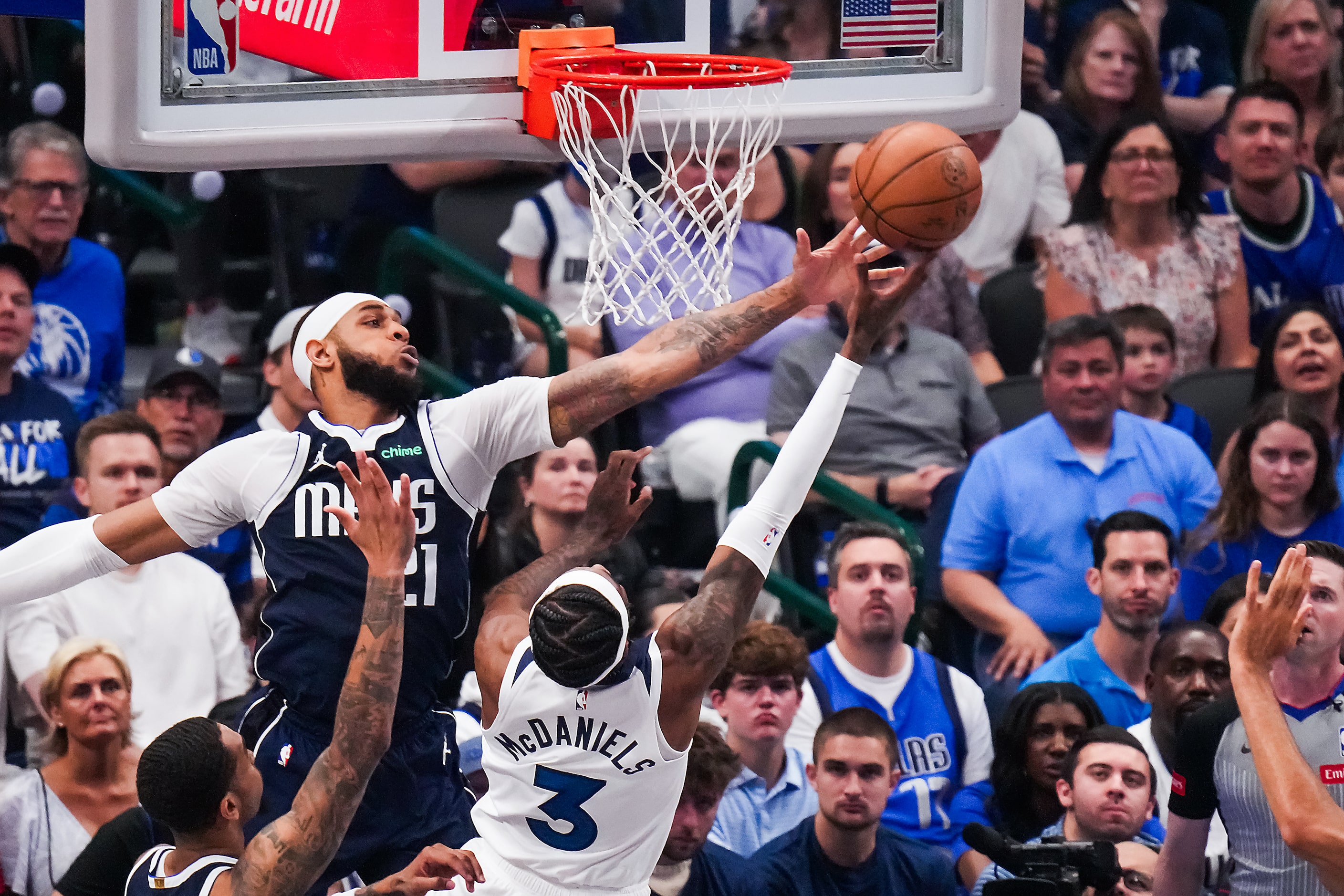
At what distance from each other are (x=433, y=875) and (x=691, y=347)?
143 cm

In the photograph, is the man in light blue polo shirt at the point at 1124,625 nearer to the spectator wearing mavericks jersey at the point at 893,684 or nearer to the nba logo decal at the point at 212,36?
the spectator wearing mavericks jersey at the point at 893,684

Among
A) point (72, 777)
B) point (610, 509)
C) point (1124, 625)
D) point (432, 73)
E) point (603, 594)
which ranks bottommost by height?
point (72, 777)

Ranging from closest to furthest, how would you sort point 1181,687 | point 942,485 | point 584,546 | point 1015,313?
point 584,546
point 1181,687
point 942,485
point 1015,313

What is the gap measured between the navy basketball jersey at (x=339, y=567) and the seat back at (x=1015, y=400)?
3.63 meters

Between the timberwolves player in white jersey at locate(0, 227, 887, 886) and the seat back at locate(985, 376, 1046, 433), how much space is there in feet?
10.4

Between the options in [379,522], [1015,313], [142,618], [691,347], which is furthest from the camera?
[1015,313]

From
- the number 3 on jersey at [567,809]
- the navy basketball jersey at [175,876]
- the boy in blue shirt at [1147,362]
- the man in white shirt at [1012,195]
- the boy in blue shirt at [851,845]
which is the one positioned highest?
the man in white shirt at [1012,195]

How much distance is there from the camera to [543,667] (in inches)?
166

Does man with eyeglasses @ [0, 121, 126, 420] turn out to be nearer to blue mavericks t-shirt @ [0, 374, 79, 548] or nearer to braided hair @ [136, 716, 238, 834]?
blue mavericks t-shirt @ [0, 374, 79, 548]

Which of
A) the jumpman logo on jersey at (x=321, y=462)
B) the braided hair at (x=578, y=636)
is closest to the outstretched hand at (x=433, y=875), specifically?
the braided hair at (x=578, y=636)

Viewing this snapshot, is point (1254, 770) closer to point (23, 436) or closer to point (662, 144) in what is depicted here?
point (662, 144)

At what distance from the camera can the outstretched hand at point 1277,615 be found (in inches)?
180

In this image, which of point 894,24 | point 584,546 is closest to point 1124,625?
point 894,24

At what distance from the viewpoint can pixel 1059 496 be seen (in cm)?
700
